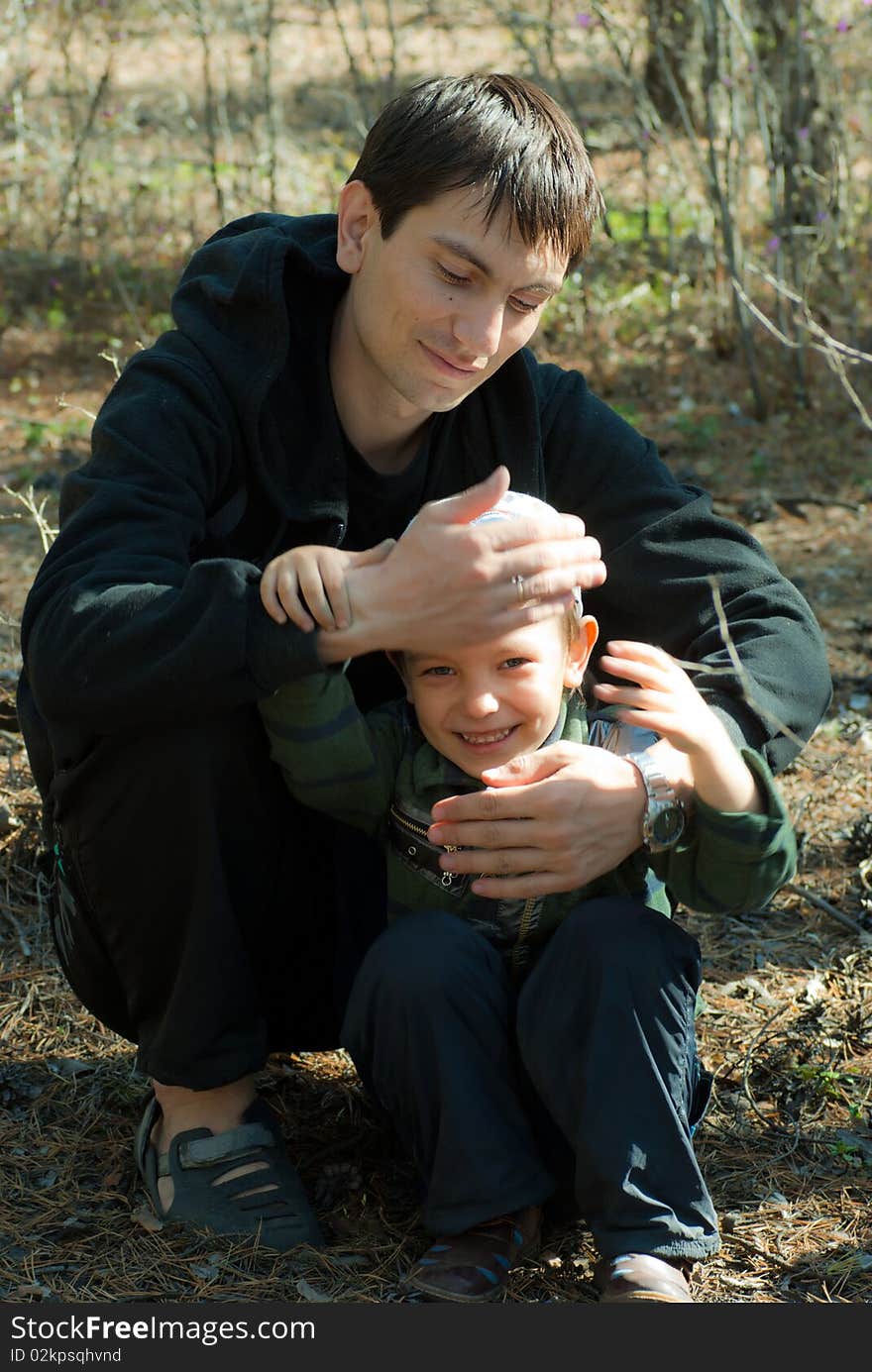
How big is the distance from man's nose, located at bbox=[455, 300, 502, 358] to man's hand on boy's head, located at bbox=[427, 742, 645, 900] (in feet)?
2.10

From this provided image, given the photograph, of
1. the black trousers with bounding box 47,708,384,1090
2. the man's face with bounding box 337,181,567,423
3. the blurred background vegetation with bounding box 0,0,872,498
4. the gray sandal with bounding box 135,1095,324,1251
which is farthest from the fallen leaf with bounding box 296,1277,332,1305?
the blurred background vegetation with bounding box 0,0,872,498

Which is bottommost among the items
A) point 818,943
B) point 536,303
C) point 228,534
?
point 818,943

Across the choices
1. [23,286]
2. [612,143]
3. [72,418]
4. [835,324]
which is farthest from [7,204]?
[835,324]

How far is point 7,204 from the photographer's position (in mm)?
8234

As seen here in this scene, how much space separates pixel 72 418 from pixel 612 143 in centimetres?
423

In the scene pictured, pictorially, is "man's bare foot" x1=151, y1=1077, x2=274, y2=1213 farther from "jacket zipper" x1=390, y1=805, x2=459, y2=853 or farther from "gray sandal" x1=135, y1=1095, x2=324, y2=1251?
"jacket zipper" x1=390, y1=805, x2=459, y2=853

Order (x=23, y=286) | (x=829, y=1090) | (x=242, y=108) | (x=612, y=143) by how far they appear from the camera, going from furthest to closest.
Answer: (x=242, y=108) → (x=612, y=143) → (x=23, y=286) → (x=829, y=1090)

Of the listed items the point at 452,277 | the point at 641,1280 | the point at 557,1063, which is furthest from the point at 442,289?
the point at 641,1280

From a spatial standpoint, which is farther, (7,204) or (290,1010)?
(7,204)

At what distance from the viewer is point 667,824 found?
2.23 m

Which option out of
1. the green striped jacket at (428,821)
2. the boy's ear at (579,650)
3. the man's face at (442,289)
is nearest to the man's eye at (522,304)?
the man's face at (442,289)

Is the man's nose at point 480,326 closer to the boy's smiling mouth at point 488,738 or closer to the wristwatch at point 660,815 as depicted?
the boy's smiling mouth at point 488,738

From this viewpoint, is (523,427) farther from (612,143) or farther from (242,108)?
(242,108)

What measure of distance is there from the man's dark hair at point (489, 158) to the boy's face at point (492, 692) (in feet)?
2.13
